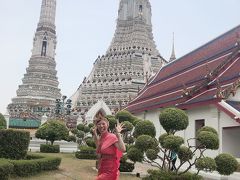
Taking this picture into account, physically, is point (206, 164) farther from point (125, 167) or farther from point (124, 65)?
point (124, 65)

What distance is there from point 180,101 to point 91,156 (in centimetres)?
551

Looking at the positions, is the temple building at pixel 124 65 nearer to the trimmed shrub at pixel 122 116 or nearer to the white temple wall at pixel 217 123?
the white temple wall at pixel 217 123

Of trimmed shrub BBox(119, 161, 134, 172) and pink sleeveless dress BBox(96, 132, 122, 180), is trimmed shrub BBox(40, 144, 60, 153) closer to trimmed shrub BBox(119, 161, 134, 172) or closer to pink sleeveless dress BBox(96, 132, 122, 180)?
trimmed shrub BBox(119, 161, 134, 172)

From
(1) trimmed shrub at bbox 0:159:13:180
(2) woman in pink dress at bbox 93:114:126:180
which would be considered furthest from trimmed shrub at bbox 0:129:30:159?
(2) woman in pink dress at bbox 93:114:126:180

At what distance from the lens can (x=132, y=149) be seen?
10625mm

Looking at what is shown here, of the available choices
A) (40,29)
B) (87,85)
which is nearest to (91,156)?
(87,85)

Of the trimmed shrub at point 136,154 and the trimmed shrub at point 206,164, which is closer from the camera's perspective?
the trimmed shrub at point 206,164

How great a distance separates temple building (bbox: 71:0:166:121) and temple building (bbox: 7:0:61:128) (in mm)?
4411

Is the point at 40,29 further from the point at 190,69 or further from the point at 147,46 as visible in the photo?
the point at 190,69

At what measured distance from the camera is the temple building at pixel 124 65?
51.3m

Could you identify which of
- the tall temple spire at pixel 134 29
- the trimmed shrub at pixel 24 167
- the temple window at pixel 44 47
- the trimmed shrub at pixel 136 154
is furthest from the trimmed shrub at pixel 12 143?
the temple window at pixel 44 47

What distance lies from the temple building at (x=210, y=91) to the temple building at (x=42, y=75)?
33.8 metres

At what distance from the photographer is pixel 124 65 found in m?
54.0

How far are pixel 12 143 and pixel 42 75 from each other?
47.5 meters
